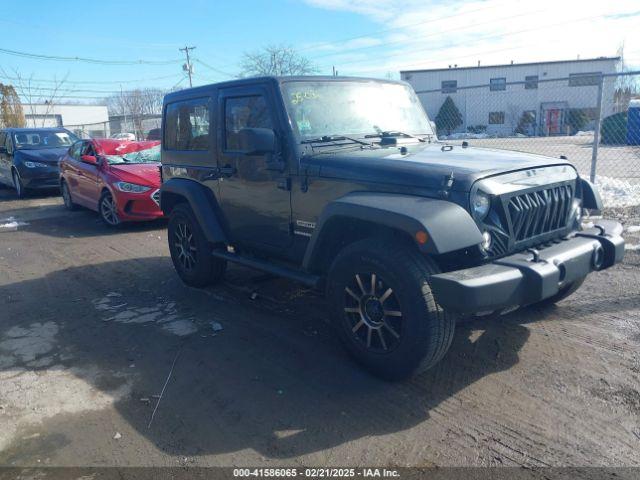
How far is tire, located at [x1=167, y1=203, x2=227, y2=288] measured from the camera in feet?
18.1

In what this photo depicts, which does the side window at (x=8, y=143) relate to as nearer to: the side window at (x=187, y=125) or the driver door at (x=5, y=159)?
the driver door at (x=5, y=159)

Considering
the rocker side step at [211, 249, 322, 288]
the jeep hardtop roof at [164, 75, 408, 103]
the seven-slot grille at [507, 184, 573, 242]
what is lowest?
the rocker side step at [211, 249, 322, 288]

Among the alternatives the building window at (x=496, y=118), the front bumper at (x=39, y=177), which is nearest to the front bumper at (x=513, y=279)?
the front bumper at (x=39, y=177)

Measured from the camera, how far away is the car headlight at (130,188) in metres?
8.84

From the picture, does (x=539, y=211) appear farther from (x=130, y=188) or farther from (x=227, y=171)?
(x=130, y=188)

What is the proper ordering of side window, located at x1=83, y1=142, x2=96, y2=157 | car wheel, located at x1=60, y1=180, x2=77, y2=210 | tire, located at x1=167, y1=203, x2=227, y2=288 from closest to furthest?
tire, located at x1=167, y1=203, x2=227, y2=288 < side window, located at x1=83, y1=142, x2=96, y2=157 < car wheel, located at x1=60, y1=180, x2=77, y2=210

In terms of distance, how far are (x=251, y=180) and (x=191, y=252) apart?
149 cm

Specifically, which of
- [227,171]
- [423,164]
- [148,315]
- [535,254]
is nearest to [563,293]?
[535,254]

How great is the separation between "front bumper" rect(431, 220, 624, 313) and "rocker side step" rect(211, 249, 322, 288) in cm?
124

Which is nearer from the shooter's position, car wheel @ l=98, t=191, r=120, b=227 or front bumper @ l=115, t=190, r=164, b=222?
front bumper @ l=115, t=190, r=164, b=222

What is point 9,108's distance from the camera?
2831cm

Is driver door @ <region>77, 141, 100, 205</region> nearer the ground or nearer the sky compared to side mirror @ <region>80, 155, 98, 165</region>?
nearer the ground

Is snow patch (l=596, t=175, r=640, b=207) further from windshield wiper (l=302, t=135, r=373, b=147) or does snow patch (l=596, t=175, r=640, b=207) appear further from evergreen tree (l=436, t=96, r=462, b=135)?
evergreen tree (l=436, t=96, r=462, b=135)

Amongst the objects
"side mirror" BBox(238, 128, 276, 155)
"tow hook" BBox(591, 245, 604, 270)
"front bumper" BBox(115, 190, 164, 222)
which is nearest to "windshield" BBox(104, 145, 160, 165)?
"front bumper" BBox(115, 190, 164, 222)
